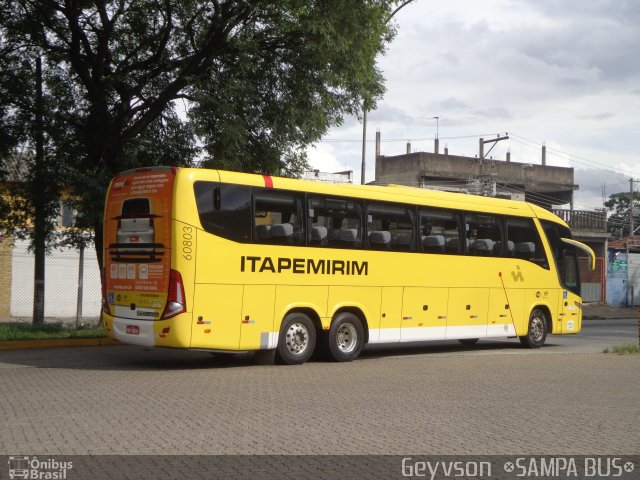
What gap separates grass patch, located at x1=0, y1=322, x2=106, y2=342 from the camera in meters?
18.0

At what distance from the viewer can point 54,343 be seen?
1770cm

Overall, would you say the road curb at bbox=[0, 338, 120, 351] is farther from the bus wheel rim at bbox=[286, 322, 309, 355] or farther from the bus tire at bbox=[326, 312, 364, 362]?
the bus tire at bbox=[326, 312, 364, 362]

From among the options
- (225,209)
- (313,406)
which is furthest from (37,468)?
(225,209)

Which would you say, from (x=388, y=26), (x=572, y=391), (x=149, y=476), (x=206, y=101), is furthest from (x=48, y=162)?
(x=149, y=476)

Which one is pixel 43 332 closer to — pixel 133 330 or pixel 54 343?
pixel 54 343

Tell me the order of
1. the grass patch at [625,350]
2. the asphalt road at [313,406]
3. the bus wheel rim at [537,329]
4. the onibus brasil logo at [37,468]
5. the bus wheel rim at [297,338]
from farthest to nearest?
the bus wheel rim at [537,329]
the grass patch at [625,350]
the bus wheel rim at [297,338]
the asphalt road at [313,406]
the onibus brasil logo at [37,468]

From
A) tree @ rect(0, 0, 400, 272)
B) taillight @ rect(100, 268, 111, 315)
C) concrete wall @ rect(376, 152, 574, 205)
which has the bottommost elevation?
taillight @ rect(100, 268, 111, 315)

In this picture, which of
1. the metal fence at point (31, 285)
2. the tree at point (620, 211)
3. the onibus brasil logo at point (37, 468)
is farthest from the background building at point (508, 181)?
the onibus brasil logo at point (37, 468)

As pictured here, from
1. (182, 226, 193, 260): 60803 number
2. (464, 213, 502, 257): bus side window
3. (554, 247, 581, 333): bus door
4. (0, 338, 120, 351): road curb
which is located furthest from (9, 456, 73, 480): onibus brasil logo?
(554, 247, 581, 333): bus door

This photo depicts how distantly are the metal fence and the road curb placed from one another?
10.4m

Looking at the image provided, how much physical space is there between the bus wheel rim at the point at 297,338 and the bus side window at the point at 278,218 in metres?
1.52

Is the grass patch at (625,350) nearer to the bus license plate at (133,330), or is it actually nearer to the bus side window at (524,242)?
the bus side window at (524,242)

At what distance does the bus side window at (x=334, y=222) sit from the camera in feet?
49.9

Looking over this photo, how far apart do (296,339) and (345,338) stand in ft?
4.34
